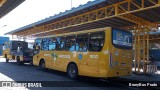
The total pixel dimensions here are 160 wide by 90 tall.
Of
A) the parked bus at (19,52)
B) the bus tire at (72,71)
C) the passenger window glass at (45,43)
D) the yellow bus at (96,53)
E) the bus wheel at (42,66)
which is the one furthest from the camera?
the parked bus at (19,52)

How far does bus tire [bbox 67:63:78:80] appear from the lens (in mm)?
12877

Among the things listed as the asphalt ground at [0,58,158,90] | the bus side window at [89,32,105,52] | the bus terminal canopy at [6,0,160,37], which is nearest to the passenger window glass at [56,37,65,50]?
the asphalt ground at [0,58,158,90]

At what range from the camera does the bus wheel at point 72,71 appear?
42.3 feet

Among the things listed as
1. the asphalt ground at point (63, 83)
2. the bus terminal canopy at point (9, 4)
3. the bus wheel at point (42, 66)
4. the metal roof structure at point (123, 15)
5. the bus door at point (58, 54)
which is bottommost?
the asphalt ground at point (63, 83)

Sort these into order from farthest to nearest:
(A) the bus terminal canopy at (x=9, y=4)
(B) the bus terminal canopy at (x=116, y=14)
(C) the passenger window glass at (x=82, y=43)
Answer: (A) the bus terminal canopy at (x=9, y=4), (B) the bus terminal canopy at (x=116, y=14), (C) the passenger window glass at (x=82, y=43)

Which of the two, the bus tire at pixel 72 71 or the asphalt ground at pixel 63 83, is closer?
the asphalt ground at pixel 63 83

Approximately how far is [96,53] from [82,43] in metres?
1.46

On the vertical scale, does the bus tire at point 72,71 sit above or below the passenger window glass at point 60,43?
below

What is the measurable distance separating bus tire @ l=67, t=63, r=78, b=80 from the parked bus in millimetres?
9542

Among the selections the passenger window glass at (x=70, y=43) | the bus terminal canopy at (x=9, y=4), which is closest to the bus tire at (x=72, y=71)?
the passenger window glass at (x=70, y=43)

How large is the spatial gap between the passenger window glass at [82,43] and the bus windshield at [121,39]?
1.70m

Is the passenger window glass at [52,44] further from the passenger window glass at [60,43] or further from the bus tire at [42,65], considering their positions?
the bus tire at [42,65]

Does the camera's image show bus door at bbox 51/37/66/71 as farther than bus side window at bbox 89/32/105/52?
Yes

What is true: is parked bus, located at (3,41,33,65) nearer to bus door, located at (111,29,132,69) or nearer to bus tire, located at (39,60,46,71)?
bus tire, located at (39,60,46,71)
